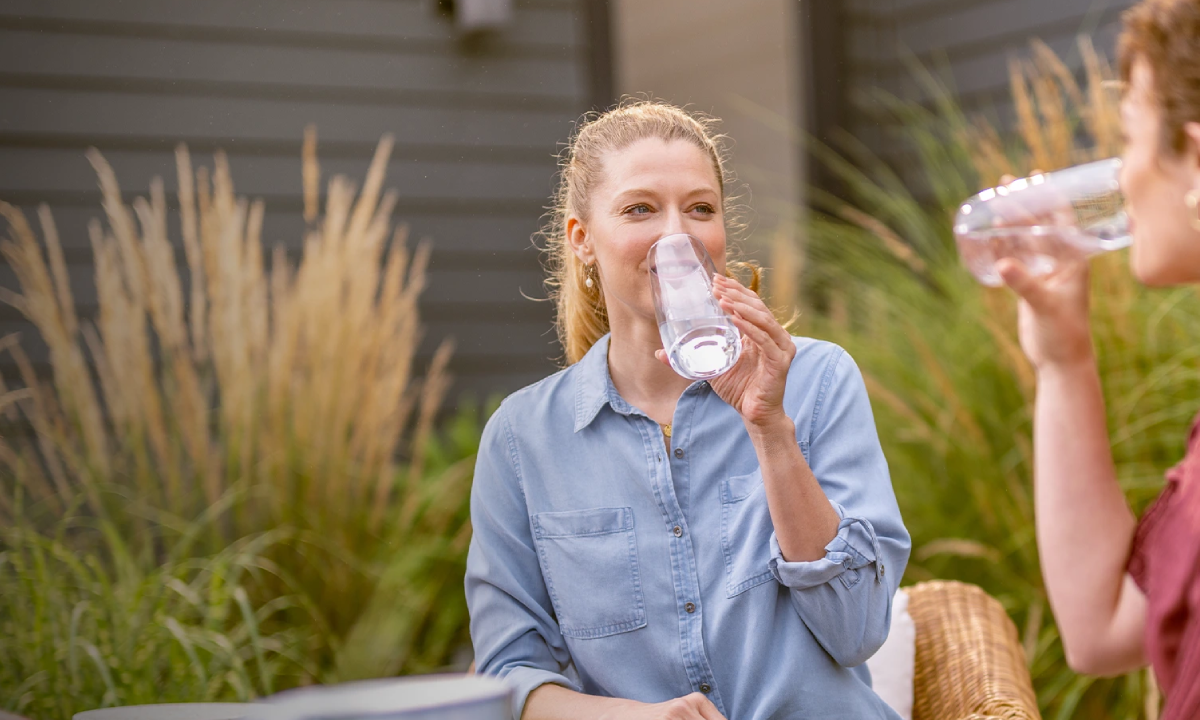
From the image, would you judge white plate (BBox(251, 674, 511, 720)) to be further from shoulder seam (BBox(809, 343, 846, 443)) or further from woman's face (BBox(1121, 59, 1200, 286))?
shoulder seam (BBox(809, 343, 846, 443))

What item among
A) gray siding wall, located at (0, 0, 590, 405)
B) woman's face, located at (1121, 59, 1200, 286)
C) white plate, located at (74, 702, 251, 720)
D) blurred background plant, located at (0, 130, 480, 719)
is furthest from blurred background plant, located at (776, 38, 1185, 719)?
white plate, located at (74, 702, 251, 720)

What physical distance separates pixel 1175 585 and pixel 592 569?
67 cm

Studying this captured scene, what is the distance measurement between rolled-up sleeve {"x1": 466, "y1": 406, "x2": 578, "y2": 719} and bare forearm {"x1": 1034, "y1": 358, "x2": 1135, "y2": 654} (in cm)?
61

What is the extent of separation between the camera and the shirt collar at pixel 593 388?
55.2 inches

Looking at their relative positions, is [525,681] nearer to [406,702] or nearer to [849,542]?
[849,542]

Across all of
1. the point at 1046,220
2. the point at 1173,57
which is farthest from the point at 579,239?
the point at 1173,57

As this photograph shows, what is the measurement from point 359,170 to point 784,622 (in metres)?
2.16

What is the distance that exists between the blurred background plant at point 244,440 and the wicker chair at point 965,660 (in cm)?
121

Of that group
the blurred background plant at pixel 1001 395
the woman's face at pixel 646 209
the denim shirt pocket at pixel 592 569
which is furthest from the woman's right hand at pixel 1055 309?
Answer: the blurred background plant at pixel 1001 395

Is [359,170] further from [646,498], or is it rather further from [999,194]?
[999,194]

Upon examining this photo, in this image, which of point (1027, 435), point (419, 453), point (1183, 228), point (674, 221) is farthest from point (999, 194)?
point (419, 453)

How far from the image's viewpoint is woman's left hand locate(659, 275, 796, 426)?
1.11m

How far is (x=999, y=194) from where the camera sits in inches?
36.6

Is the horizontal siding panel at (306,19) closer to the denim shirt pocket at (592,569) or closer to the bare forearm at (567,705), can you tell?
the denim shirt pocket at (592,569)
